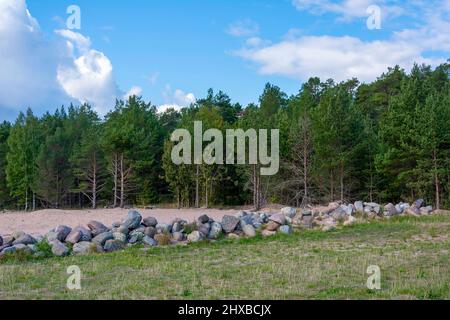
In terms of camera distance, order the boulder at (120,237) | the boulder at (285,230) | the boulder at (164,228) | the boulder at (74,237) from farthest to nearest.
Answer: the boulder at (285,230)
the boulder at (164,228)
the boulder at (120,237)
the boulder at (74,237)

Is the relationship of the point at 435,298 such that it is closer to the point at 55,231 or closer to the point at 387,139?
the point at 55,231

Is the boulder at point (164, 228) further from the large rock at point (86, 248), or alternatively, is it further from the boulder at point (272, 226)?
the boulder at point (272, 226)

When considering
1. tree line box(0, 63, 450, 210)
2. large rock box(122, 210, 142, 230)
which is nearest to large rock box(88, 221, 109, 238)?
large rock box(122, 210, 142, 230)

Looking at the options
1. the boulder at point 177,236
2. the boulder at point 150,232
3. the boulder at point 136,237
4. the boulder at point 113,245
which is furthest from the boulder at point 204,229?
the boulder at point 113,245

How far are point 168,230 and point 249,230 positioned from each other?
2.91m

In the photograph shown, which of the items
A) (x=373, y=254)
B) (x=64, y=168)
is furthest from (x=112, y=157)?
(x=373, y=254)

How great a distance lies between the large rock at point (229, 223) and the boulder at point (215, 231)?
19 centimetres

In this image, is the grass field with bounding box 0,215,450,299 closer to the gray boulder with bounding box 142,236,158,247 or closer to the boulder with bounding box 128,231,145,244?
the gray boulder with bounding box 142,236,158,247

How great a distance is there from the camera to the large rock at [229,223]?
17125mm

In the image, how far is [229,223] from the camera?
56.5 ft

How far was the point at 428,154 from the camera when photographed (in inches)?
1112

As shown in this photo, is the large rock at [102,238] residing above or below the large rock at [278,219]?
below

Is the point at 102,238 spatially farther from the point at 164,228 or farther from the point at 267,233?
the point at 267,233
